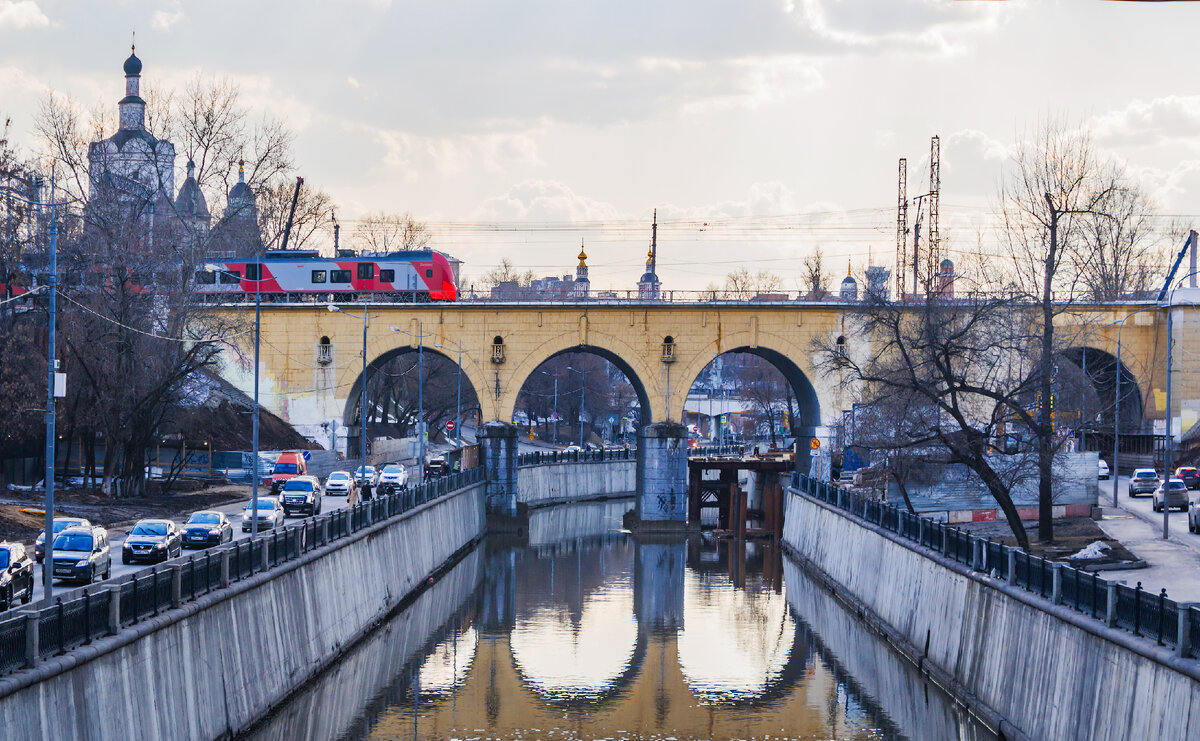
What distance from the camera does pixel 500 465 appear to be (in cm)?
8238

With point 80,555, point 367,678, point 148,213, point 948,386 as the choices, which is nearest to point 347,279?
point 148,213

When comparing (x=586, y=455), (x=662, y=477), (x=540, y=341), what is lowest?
(x=586, y=455)

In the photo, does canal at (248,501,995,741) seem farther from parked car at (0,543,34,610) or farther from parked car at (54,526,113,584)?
parked car at (0,543,34,610)

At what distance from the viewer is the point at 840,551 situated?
5988 cm

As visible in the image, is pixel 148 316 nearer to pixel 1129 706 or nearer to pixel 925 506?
pixel 925 506

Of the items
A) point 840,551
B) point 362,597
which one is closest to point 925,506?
point 840,551

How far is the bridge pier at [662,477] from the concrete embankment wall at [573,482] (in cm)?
809

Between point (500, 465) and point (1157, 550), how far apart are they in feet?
137

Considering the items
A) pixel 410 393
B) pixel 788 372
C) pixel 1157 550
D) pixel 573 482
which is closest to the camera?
pixel 1157 550

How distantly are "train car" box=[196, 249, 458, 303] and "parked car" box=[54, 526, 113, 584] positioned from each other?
158 feet

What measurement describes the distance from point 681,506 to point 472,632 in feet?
106

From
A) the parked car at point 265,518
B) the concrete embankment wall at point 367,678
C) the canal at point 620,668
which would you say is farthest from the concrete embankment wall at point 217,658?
the parked car at point 265,518

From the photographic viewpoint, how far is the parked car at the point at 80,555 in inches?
1391

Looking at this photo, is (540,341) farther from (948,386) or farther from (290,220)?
(290,220)
